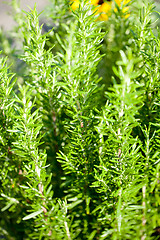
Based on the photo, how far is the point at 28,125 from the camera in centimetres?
29

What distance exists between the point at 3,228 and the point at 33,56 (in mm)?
440

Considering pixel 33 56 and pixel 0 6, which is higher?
pixel 0 6

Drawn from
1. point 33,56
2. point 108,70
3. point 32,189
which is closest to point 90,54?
point 33,56

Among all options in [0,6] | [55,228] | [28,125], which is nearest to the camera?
[28,125]

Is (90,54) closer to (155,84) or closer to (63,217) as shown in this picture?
(155,84)

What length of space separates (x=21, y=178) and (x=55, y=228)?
0.13 metres

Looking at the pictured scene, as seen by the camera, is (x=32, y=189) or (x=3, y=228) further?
(x=3, y=228)

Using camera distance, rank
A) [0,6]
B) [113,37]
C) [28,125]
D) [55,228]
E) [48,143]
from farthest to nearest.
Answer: [0,6] < [113,37] < [48,143] < [55,228] < [28,125]

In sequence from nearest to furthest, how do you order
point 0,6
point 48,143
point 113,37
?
point 48,143, point 113,37, point 0,6

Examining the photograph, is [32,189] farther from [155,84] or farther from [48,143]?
[155,84]

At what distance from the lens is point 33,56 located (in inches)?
12.7

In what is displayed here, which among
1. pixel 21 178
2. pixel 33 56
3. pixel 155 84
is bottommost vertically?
pixel 21 178

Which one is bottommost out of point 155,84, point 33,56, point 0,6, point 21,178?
point 21,178

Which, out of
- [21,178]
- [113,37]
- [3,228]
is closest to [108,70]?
[113,37]
